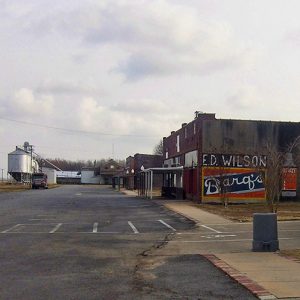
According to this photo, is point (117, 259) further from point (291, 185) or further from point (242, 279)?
point (291, 185)

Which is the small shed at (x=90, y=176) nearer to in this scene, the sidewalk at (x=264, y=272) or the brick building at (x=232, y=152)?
the brick building at (x=232, y=152)

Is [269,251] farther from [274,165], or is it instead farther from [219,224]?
[274,165]

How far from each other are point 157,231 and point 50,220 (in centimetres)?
621

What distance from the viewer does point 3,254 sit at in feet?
40.7

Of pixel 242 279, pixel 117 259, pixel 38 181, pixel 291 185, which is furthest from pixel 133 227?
pixel 38 181

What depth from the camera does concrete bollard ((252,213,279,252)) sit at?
41.3 feet

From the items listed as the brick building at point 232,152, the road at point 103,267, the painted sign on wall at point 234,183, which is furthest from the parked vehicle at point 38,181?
the road at point 103,267

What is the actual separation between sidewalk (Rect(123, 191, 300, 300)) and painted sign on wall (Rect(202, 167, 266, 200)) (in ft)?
82.5

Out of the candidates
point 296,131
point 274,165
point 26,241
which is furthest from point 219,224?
point 296,131

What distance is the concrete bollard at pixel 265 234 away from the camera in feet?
41.3

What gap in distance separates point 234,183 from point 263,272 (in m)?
28.5

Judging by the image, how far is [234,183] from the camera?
37.8 metres

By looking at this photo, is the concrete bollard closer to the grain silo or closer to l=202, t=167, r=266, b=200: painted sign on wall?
l=202, t=167, r=266, b=200: painted sign on wall

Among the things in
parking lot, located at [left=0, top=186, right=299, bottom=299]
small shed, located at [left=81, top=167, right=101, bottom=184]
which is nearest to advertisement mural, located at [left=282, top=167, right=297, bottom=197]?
parking lot, located at [left=0, top=186, right=299, bottom=299]
